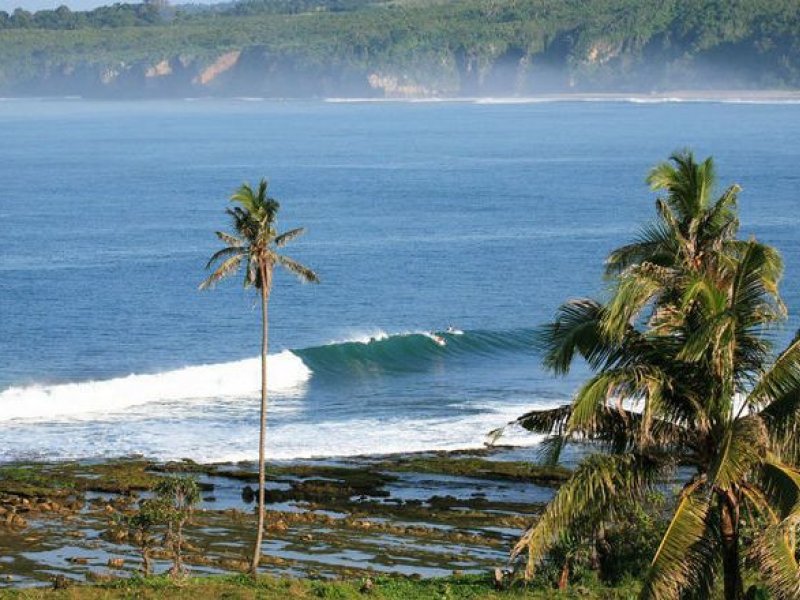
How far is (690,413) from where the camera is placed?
18.3m

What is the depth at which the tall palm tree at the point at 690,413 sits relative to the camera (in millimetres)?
17375

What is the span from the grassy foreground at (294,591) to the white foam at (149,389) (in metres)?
27.8

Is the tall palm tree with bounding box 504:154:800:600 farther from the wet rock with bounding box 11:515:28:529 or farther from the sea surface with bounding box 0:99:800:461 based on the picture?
the sea surface with bounding box 0:99:800:461

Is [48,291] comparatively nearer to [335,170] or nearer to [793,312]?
[793,312]

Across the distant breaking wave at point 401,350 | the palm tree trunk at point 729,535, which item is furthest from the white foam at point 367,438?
the palm tree trunk at point 729,535

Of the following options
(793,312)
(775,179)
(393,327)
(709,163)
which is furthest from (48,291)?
(775,179)

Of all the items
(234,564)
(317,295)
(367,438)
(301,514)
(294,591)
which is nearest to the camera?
(294,591)

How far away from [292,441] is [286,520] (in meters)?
11.6

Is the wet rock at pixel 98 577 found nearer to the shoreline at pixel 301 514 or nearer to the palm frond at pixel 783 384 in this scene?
the shoreline at pixel 301 514

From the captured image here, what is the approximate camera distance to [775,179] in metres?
136

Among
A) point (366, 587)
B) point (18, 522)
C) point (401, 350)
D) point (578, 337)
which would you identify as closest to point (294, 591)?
point (366, 587)

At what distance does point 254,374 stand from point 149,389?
4.59m

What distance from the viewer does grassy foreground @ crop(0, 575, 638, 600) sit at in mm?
27203

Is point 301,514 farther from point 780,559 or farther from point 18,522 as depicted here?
point 780,559
